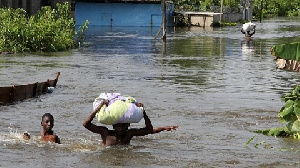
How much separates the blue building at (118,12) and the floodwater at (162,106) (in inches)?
1176

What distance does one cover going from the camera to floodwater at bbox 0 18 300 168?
1173cm

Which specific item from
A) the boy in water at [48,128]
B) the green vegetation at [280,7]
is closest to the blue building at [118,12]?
the green vegetation at [280,7]

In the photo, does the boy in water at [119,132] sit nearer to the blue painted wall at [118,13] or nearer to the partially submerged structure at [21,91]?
the partially submerged structure at [21,91]

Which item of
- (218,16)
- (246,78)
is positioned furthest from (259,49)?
(218,16)

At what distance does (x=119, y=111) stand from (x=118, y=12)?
56.4 m

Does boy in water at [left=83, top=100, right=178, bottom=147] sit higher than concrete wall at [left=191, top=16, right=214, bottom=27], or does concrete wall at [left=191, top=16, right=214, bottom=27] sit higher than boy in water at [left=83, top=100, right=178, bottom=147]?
Answer: boy in water at [left=83, top=100, right=178, bottom=147]

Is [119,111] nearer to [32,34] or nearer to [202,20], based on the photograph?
[32,34]

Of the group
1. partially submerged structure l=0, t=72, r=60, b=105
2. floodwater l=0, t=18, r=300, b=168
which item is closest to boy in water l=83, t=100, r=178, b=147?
floodwater l=0, t=18, r=300, b=168

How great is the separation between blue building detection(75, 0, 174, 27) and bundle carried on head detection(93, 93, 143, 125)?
2182 inches

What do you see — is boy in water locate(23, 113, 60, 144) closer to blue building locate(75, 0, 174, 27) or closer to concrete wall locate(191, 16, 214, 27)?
blue building locate(75, 0, 174, 27)

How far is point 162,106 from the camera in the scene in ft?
59.8

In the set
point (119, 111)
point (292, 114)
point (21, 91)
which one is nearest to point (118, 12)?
point (21, 91)

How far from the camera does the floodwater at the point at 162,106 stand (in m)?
11.7

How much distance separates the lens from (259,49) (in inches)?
1503
